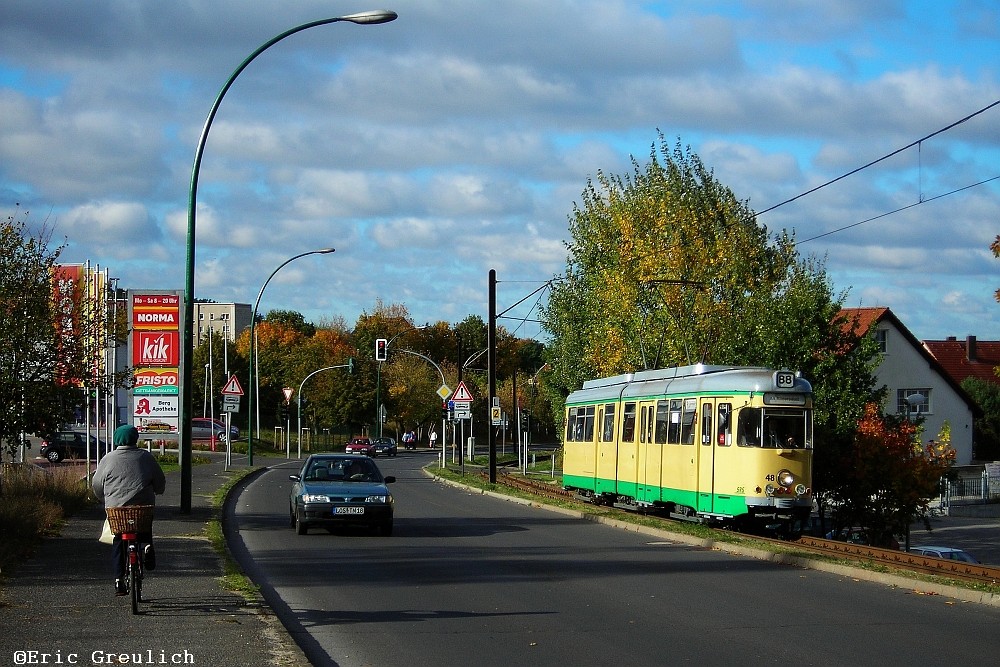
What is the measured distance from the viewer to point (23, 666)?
8023mm

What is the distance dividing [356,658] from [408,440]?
87.9m

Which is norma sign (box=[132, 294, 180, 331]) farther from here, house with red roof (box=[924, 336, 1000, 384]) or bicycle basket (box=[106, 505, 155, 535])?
house with red roof (box=[924, 336, 1000, 384])

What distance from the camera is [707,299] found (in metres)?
37.0

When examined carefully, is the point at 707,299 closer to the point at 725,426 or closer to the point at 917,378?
the point at 725,426

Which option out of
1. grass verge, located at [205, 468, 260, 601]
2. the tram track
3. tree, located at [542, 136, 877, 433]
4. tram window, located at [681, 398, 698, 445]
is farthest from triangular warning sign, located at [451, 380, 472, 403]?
the tram track

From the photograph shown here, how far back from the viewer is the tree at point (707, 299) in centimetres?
3700

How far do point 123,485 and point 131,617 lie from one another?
1.35 metres

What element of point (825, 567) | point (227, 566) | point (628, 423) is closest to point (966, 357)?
point (628, 423)

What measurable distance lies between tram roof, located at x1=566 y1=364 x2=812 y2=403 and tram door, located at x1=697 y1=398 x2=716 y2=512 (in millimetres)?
396

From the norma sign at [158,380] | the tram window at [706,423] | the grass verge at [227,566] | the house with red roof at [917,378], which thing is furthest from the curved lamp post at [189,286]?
the house with red roof at [917,378]

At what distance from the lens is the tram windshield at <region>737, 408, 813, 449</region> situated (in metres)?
22.0

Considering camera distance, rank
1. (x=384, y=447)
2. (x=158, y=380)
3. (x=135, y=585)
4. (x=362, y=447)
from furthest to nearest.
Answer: (x=384, y=447)
(x=362, y=447)
(x=158, y=380)
(x=135, y=585)

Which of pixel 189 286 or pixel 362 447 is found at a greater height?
pixel 189 286

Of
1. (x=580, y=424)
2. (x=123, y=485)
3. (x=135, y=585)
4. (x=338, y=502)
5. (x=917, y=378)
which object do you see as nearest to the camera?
(x=135, y=585)
